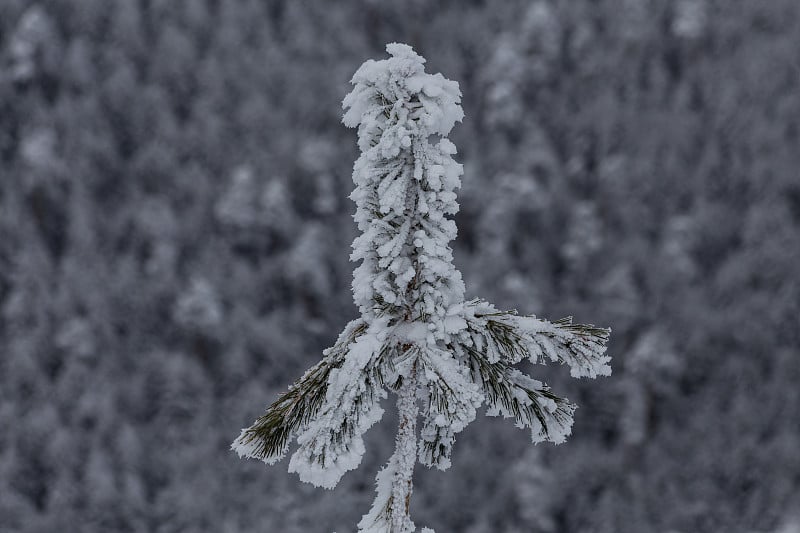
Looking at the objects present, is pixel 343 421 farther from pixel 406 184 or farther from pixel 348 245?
pixel 348 245

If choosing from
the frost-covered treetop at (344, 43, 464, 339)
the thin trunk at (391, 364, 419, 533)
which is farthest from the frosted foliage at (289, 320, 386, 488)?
the frost-covered treetop at (344, 43, 464, 339)

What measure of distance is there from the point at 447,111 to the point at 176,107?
384 ft

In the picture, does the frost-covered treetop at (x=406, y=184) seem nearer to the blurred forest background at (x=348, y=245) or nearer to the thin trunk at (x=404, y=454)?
the thin trunk at (x=404, y=454)

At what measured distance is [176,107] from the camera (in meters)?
115

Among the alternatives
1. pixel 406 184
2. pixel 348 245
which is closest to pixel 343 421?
pixel 406 184

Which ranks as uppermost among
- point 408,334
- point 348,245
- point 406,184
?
point 348,245

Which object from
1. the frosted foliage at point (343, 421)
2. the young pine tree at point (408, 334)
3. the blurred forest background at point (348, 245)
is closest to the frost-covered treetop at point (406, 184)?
the young pine tree at point (408, 334)

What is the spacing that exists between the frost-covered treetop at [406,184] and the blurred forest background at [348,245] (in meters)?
50.7

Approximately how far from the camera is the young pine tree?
16.5 ft

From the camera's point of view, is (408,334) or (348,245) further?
(348,245)

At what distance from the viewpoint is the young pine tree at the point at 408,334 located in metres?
5.02

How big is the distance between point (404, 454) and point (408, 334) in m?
0.84

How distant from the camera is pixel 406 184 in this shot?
17.0 ft

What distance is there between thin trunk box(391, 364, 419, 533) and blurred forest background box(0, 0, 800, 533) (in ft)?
164
